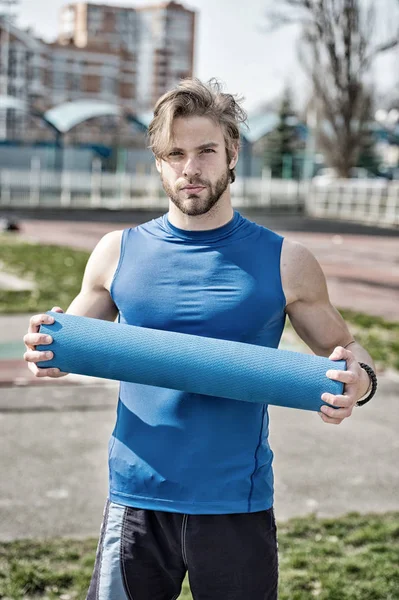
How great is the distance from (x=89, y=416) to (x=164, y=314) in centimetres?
433

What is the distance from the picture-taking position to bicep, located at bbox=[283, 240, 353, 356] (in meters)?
2.45

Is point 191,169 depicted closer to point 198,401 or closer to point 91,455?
point 198,401

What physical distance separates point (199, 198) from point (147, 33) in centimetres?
14038

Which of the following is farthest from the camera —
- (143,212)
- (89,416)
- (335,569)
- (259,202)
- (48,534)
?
(259,202)

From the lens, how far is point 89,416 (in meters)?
6.58

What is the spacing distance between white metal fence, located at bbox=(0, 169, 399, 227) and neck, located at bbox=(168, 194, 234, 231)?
2824 cm

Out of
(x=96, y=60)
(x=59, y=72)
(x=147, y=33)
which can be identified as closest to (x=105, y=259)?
(x=59, y=72)

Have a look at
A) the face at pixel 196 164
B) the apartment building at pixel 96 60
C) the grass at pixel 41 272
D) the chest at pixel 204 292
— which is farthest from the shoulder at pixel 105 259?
the apartment building at pixel 96 60

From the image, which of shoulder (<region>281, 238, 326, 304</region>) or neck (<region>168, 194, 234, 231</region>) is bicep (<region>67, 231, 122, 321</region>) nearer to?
neck (<region>168, 194, 234, 231</region>)

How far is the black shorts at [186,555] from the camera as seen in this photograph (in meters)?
2.35

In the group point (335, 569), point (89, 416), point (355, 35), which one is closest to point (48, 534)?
point (335, 569)

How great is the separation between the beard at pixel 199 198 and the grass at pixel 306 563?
2.07m

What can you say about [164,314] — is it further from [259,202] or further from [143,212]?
[259,202]

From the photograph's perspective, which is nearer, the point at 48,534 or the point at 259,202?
the point at 48,534
